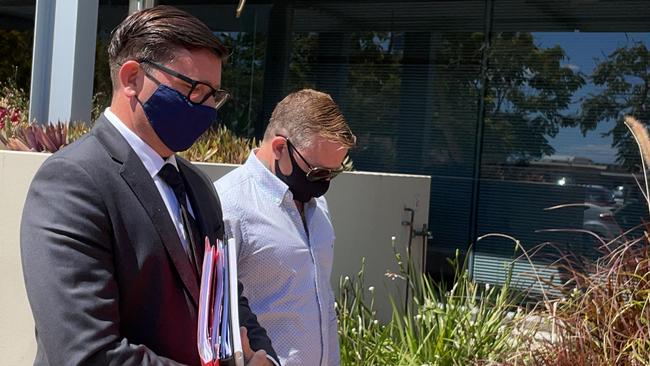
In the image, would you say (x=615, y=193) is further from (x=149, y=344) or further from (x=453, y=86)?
(x=149, y=344)

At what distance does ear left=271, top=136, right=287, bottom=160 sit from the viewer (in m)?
3.38

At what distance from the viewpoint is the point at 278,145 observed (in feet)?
11.1

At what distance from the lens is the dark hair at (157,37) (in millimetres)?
2025

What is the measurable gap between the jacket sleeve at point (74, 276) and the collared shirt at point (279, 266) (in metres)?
1.19

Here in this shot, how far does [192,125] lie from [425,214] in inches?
194

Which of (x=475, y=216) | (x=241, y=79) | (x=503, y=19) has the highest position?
(x=503, y=19)

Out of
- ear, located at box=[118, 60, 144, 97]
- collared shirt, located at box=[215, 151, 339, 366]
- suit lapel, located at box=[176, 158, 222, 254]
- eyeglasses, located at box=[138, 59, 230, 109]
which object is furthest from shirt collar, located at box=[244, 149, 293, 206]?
ear, located at box=[118, 60, 144, 97]

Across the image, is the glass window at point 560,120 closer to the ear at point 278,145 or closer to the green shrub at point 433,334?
the green shrub at point 433,334

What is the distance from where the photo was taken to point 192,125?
6.94ft

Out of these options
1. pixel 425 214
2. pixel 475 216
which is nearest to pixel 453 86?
pixel 475 216

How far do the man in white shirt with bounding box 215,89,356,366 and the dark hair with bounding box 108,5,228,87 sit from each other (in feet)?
3.45

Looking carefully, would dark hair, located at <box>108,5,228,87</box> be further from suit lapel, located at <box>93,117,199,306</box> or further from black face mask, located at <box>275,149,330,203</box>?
black face mask, located at <box>275,149,330,203</box>

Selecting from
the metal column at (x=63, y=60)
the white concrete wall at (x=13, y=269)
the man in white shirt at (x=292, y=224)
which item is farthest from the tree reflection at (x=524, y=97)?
the man in white shirt at (x=292, y=224)

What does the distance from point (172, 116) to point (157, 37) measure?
18cm
